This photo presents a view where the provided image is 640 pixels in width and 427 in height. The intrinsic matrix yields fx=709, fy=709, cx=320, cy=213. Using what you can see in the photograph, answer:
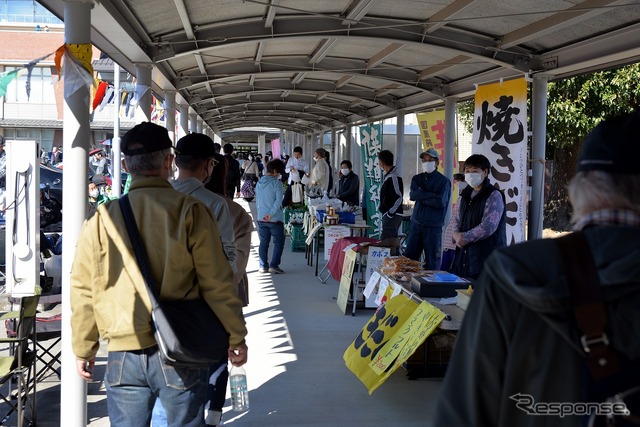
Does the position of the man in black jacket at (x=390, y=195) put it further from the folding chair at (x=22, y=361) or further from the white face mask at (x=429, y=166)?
the folding chair at (x=22, y=361)

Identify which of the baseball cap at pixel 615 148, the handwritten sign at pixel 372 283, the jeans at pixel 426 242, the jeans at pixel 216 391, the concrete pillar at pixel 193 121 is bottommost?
the jeans at pixel 216 391

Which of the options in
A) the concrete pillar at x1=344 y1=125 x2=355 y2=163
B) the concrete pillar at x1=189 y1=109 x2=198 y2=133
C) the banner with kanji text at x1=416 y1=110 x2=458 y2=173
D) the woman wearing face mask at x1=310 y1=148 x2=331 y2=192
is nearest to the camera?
the banner with kanji text at x1=416 y1=110 x2=458 y2=173

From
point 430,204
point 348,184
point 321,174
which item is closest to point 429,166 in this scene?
point 430,204

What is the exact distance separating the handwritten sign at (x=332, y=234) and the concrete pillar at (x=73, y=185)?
250 inches

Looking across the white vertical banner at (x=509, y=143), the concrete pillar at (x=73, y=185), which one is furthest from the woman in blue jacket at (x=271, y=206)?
the concrete pillar at (x=73, y=185)

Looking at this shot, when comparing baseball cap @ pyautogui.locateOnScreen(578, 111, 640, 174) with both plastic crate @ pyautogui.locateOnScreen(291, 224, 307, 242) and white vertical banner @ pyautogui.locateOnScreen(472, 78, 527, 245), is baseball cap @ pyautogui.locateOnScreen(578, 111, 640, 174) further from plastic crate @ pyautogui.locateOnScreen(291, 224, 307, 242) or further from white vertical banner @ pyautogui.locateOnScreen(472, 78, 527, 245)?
plastic crate @ pyautogui.locateOnScreen(291, 224, 307, 242)

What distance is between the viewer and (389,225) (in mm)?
10250

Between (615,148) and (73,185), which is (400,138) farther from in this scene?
(615,148)

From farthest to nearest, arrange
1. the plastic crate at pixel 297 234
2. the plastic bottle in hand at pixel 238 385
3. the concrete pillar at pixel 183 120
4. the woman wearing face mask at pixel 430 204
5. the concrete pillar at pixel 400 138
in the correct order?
the plastic crate at pixel 297 234, the concrete pillar at pixel 400 138, the concrete pillar at pixel 183 120, the woman wearing face mask at pixel 430 204, the plastic bottle in hand at pixel 238 385

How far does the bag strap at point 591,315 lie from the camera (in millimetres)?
1318

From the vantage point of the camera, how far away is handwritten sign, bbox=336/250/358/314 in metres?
8.06

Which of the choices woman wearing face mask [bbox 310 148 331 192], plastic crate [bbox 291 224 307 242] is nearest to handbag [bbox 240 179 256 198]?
woman wearing face mask [bbox 310 148 331 192]

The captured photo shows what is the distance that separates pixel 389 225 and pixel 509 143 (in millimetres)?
2884

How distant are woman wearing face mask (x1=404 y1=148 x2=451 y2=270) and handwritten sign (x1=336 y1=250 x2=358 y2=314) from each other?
941 mm
